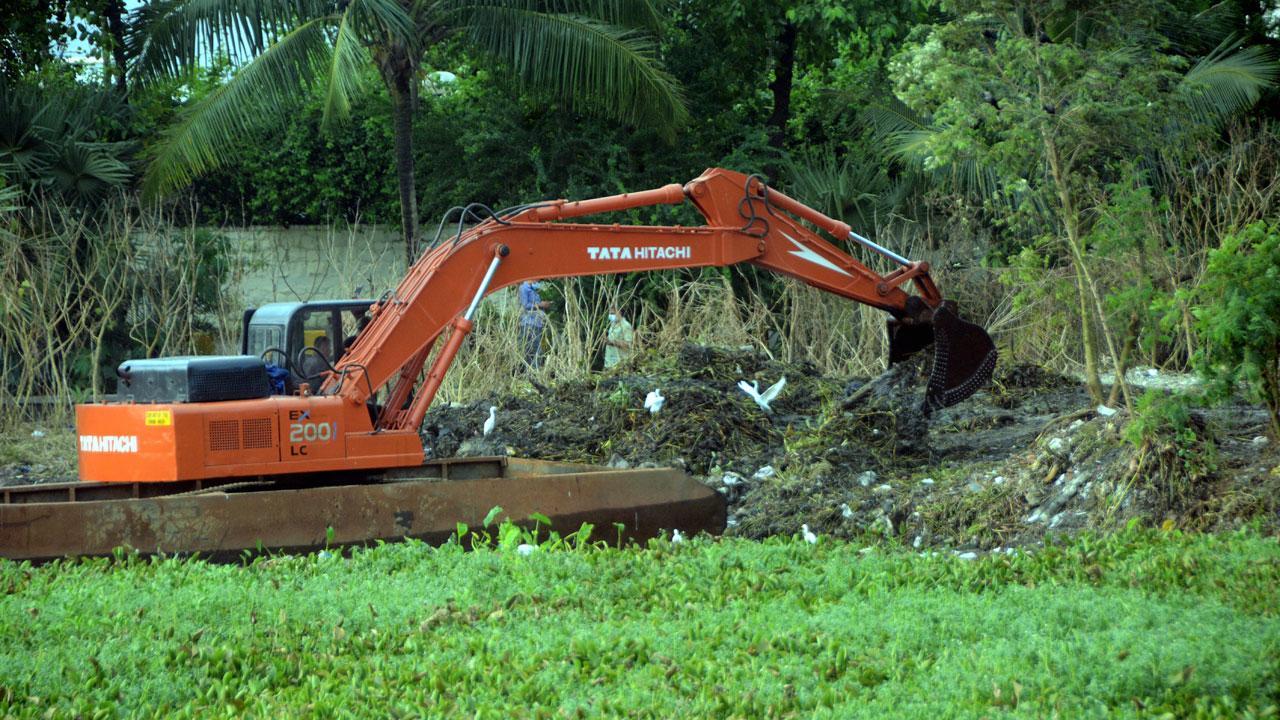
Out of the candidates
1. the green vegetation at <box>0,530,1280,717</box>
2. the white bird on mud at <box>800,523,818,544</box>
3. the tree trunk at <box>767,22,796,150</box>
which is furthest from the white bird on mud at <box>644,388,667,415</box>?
the tree trunk at <box>767,22,796,150</box>

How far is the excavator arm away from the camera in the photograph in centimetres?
947

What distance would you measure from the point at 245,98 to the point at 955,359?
1046 cm

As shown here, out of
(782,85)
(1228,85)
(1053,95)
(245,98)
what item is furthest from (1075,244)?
(782,85)

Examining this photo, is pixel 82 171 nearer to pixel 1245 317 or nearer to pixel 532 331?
pixel 532 331

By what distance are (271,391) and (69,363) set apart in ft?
31.1

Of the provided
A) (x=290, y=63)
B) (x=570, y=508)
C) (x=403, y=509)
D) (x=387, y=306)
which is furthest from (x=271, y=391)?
(x=290, y=63)

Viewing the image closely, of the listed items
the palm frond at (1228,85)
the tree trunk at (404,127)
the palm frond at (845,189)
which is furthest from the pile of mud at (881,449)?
the palm frond at (845,189)

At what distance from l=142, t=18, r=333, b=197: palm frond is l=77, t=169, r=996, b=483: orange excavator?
323 inches

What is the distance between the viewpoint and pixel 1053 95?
10602 millimetres

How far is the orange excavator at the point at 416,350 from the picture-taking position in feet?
28.6

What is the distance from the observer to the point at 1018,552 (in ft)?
24.2

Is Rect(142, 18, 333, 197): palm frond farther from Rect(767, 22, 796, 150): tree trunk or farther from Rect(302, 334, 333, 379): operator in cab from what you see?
Rect(767, 22, 796, 150): tree trunk

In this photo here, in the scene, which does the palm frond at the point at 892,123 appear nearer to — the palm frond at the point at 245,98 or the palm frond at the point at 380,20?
the palm frond at the point at 380,20

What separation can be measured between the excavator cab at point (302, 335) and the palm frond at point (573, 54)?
846 centimetres
